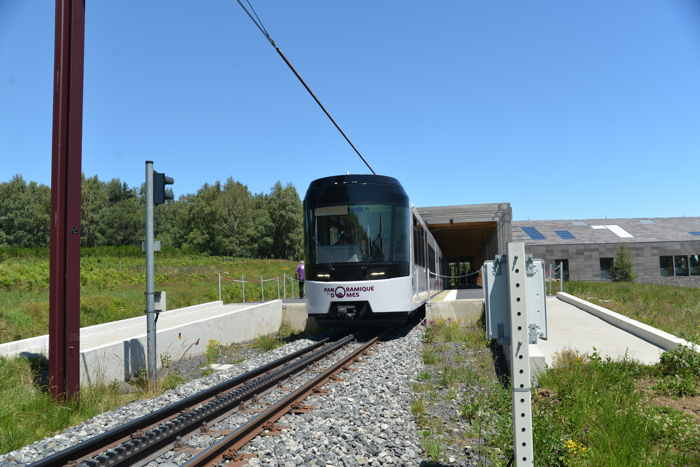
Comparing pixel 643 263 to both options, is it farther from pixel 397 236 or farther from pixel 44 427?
pixel 44 427

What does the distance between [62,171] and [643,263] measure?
1634 inches

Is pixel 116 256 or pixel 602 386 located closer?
pixel 602 386

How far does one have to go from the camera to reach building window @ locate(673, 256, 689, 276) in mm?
38594

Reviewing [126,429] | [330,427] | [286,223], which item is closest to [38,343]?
[126,429]

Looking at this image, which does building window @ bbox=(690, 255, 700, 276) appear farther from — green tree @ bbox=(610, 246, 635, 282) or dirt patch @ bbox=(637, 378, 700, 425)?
dirt patch @ bbox=(637, 378, 700, 425)

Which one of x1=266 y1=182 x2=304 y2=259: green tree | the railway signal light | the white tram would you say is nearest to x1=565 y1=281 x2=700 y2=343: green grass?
the white tram

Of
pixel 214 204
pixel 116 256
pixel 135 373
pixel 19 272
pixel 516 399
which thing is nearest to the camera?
pixel 516 399

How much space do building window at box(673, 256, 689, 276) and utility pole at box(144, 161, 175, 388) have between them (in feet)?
134

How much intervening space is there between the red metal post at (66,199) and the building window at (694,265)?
42.8 metres

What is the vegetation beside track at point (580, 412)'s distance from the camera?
4.11 metres

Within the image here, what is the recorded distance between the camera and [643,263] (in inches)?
1537

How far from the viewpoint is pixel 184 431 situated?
5082 millimetres

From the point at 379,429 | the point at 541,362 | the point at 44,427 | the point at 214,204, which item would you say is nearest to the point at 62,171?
the point at 44,427

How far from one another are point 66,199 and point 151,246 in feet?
5.94
